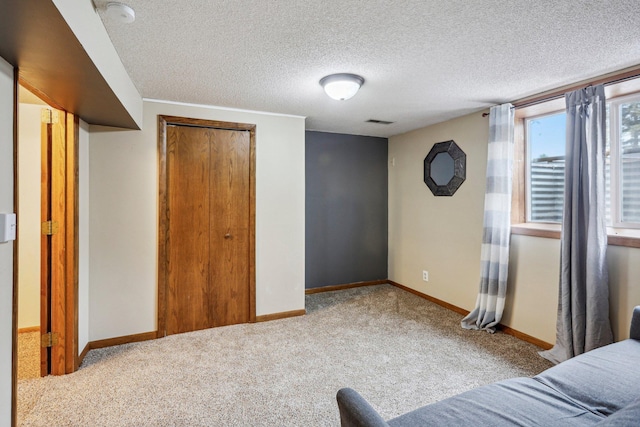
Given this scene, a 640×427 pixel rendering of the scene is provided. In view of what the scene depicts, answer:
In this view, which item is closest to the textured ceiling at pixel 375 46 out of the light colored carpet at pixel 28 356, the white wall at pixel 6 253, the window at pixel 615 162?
the window at pixel 615 162

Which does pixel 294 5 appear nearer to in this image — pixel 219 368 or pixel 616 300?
pixel 219 368

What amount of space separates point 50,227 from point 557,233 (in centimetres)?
402

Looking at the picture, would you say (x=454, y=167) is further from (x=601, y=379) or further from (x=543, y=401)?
(x=543, y=401)

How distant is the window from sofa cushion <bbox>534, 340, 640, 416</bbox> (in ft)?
4.16

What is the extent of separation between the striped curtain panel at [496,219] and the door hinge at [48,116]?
3.70 m

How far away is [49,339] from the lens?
2.44 metres

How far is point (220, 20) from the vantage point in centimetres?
175

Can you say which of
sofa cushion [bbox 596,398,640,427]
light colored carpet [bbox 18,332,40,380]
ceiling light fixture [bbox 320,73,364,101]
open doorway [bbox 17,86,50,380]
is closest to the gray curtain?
ceiling light fixture [bbox 320,73,364,101]

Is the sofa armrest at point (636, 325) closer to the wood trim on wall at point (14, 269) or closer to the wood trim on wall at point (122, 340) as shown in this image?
the wood trim on wall at point (14, 269)

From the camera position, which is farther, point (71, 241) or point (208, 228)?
point (208, 228)

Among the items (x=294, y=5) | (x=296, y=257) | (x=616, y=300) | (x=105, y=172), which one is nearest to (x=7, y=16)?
(x=294, y=5)

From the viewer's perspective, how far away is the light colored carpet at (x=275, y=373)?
6.63 feet

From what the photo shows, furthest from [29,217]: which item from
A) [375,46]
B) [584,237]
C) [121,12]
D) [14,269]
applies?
[584,237]

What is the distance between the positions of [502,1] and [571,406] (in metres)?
1.87
